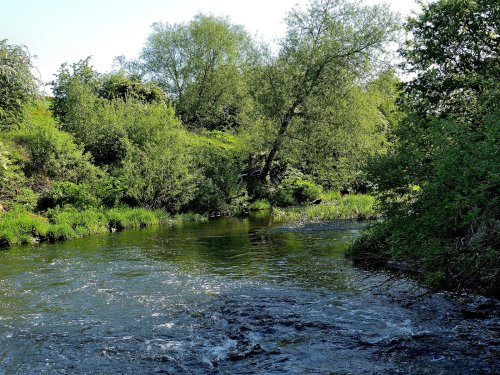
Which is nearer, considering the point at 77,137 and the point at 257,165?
the point at 77,137

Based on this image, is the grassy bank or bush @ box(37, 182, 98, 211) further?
bush @ box(37, 182, 98, 211)

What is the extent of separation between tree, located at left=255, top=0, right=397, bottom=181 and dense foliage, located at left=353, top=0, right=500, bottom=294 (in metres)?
14.2

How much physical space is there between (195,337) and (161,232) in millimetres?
15832

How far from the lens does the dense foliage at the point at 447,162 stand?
337 inches

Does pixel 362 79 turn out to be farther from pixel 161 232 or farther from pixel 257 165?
pixel 161 232

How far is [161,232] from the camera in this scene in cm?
2425

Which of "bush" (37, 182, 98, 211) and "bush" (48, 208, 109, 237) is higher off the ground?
"bush" (37, 182, 98, 211)

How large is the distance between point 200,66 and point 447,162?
54333 mm

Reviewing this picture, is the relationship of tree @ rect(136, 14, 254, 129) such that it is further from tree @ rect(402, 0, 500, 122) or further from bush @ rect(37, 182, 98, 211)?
tree @ rect(402, 0, 500, 122)

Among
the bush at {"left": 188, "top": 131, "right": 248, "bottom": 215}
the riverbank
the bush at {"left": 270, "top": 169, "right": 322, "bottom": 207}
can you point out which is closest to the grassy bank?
the riverbank

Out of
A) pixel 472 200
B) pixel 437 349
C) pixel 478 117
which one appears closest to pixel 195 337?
pixel 437 349

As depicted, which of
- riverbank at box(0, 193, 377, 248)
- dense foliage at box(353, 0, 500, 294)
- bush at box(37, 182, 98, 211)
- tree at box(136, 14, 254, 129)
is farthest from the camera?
tree at box(136, 14, 254, 129)

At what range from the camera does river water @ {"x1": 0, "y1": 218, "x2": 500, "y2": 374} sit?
7.63 m

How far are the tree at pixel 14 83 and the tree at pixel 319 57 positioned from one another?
53.3 feet
